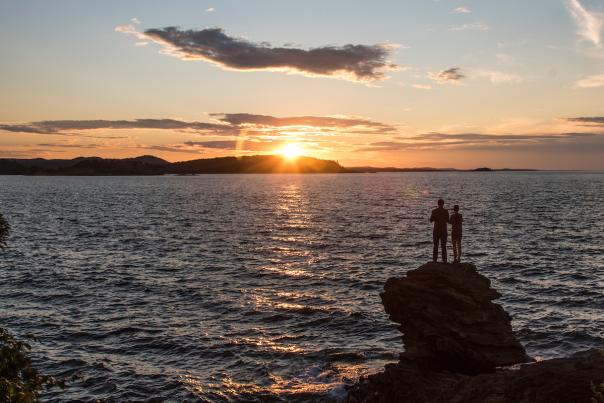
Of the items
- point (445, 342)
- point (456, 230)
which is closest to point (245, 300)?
point (456, 230)

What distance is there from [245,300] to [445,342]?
2007 cm

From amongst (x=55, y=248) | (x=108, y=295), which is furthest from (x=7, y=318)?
(x=55, y=248)

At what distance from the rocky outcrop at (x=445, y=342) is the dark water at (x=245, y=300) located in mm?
3444

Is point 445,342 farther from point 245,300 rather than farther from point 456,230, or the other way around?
point 245,300

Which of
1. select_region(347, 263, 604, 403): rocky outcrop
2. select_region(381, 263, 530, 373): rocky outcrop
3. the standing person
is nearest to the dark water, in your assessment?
select_region(347, 263, 604, 403): rocky outcrop

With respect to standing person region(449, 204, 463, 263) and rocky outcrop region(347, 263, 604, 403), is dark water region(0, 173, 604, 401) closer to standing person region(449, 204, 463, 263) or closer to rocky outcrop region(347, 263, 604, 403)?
rocky outcrop region(347, 263, 604, 403)

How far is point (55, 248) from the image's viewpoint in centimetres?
6362

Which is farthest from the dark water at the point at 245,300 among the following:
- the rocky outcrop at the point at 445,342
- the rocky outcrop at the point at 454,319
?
the rocky outcrop at the point at 454,319

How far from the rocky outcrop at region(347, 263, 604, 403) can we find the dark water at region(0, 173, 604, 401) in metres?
3.44

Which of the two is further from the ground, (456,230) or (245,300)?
(456,230)

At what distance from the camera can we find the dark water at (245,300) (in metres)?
27.3

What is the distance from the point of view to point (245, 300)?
40.1m

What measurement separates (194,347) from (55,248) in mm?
41664

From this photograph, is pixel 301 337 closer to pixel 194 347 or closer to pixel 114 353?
pixel 194 347
